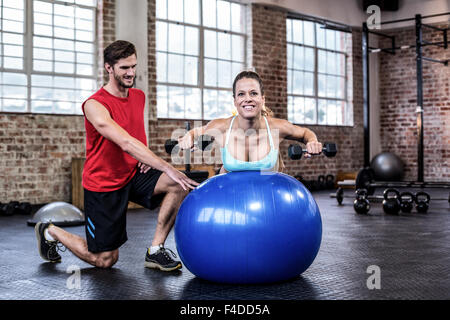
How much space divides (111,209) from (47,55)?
435cm

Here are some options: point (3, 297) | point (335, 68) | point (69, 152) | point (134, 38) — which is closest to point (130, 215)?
point (69, 152)

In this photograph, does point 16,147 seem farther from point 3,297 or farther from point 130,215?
point 3,297

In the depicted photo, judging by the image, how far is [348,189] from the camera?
946cm

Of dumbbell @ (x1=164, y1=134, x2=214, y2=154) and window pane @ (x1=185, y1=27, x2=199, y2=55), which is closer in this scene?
dumbbell @ (x1=164, y1=134, x2=214, y2=154)

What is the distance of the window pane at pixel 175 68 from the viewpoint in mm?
7812

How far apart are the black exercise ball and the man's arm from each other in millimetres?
7950

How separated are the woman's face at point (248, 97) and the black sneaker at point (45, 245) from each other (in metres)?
1.31

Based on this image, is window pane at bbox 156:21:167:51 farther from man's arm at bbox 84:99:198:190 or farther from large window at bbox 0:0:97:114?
man's arm at bbox 84:99:198:190

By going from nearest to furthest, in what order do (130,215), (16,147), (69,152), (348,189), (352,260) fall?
(352,260) < (130,215) < (16,147) < (69,152) < (348,189)

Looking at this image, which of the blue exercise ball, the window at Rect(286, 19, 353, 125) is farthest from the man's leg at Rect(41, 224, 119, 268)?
the window at Rect(286, 19, 353, 125)

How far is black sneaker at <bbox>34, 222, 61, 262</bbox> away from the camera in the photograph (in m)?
3.12

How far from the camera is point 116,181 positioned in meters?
2.81

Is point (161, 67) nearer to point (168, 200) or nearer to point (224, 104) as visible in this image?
point (224, 104)

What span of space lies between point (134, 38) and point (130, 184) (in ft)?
15.0
